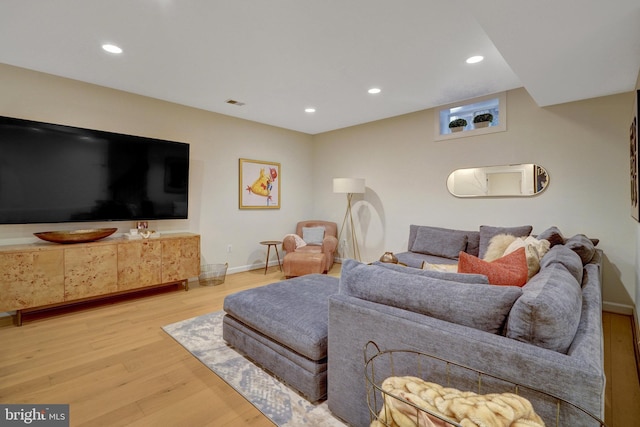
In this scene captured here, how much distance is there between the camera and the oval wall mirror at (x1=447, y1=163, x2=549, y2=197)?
11.6ft

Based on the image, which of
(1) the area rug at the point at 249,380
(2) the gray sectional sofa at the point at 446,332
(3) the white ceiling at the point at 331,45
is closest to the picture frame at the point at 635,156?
(3) the white ceiling at the point at 331,45

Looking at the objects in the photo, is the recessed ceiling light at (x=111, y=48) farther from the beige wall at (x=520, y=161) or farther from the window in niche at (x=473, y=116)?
the window in niche at (x=473, y=116)

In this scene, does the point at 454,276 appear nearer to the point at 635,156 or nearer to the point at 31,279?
the point at 635,156

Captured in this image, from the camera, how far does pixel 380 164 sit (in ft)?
16.3

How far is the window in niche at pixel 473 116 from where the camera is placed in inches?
147

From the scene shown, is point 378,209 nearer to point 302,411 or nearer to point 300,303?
point 300,303

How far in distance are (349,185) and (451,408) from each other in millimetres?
4027

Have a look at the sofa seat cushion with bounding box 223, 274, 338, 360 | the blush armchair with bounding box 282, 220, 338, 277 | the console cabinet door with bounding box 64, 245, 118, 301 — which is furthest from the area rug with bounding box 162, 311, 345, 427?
the blush armchair with bounding box 282, 220, 338, 277

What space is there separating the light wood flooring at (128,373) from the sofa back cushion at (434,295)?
0.94 m

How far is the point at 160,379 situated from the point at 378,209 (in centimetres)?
383

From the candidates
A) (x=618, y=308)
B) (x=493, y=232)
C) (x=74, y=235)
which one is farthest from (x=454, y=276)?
(x=74, y=235)

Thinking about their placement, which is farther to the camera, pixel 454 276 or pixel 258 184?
pixel 258 184

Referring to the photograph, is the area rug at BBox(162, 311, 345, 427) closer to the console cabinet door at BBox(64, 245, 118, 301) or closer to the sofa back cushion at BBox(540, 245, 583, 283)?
the console cabinet door at BBox(64, 245, 118, 301)

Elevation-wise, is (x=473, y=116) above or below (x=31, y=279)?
above
